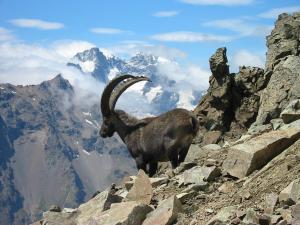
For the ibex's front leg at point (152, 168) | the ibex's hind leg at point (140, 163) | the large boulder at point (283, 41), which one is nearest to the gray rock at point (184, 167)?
the ibex's front leg at point (152, 168)

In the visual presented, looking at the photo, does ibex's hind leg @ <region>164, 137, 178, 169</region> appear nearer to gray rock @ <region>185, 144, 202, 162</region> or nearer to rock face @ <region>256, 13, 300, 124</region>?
gray rock @ <region>185, 144, 202, 162</region>

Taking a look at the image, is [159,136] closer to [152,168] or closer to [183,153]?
[183,153]

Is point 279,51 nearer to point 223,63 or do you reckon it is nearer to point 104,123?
point 223,63

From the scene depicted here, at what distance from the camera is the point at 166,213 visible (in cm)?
1166

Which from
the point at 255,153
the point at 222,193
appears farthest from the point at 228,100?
the point at 222,193

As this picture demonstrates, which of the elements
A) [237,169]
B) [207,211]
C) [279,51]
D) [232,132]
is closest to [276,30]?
[279,51]

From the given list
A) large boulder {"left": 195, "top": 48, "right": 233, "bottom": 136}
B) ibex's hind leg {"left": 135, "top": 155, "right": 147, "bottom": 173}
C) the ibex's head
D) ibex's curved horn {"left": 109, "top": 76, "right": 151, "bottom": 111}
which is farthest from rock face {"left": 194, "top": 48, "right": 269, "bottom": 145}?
ibex's hind leg {"left": 135, "top": 155, "right": 147, "bottom": 173}

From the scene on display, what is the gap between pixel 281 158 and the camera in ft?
41.3

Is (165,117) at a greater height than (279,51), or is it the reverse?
(279,51)

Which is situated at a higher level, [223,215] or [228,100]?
[228,100]

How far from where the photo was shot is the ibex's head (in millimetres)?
21672

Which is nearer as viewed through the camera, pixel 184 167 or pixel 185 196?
pixel 185 196

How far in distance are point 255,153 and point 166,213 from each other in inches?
111

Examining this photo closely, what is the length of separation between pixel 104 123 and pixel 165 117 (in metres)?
4.62
